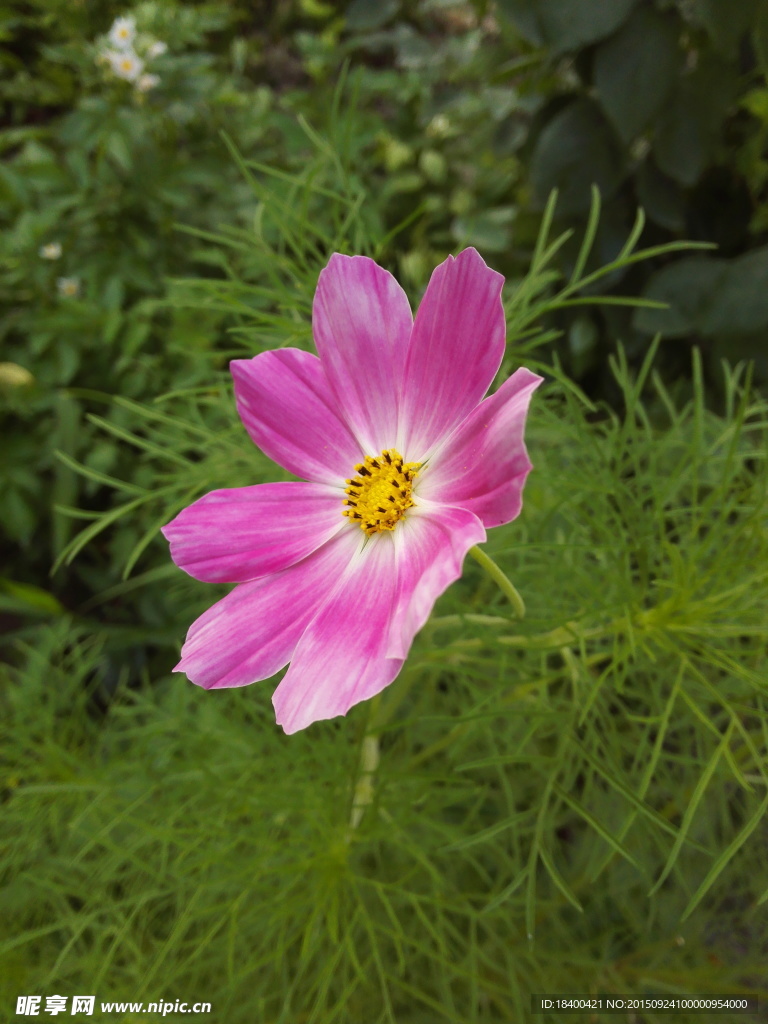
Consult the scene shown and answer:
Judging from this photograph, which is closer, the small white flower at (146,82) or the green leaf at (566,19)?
the green leaf at (566,19)

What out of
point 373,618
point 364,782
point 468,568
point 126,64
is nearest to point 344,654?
point 373,618

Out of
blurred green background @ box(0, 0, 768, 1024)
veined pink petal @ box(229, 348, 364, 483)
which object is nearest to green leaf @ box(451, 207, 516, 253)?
blurred green background @ box(0, 0, 768, 1024)

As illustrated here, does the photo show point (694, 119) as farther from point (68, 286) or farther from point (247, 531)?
point (68, 286)

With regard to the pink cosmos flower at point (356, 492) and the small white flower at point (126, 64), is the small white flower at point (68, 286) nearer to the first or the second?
the small white flower at point (126, 64)

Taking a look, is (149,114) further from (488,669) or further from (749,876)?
(749,876)

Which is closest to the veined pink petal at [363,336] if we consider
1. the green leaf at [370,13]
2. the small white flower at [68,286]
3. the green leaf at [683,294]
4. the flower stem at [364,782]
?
the flower stem at [364,782]

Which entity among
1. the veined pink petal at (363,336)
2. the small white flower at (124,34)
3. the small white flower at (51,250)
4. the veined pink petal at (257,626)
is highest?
the small white flower at (124,34)
